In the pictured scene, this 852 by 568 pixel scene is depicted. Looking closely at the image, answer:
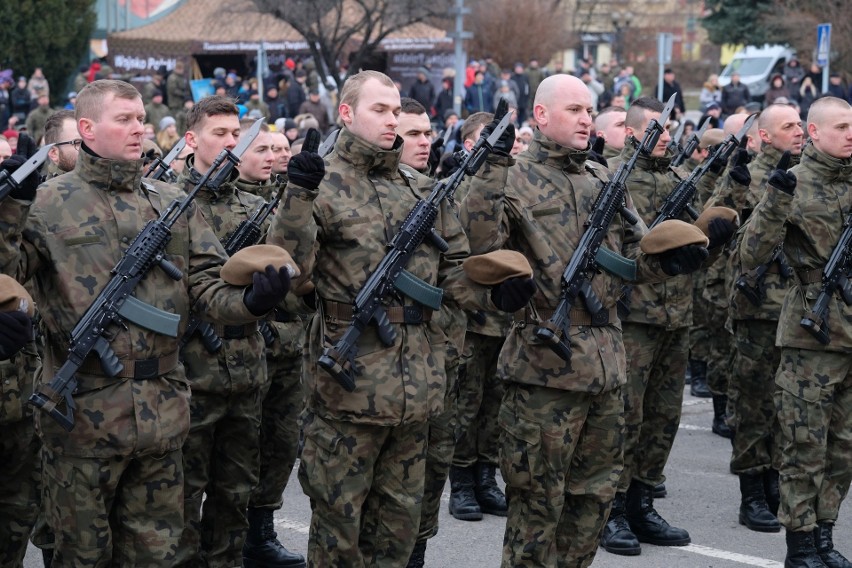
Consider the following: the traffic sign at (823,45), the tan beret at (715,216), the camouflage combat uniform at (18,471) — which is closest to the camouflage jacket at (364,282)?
the tan beret at (715,216)

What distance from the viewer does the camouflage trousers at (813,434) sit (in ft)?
20.8

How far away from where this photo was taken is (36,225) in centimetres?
471

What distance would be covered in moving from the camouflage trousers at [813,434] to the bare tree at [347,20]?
23.0 m

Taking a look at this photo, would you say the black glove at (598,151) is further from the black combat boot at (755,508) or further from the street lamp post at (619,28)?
the street lamp post at (619,28)

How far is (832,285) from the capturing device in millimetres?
Result: 6387

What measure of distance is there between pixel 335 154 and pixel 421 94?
2007 cm

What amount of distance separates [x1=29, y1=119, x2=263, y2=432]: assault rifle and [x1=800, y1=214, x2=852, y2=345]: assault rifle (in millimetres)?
3220

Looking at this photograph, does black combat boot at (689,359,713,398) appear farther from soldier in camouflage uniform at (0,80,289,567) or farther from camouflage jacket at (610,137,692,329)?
soldier in camouflage uniform at (0,80,289,567)

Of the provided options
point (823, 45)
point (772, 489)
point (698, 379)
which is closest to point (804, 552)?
point (772, 489)

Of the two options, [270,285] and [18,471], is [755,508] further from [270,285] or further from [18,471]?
[18,471]

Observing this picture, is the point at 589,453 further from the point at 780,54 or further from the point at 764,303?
the point at 780,54

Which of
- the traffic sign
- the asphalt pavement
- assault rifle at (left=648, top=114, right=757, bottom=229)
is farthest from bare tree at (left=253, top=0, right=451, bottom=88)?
assault rifle at (left=648, top=114, right=757, bottom=229)

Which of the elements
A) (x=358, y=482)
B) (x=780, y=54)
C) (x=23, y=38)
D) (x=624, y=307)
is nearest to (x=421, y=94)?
(x=23, y=38)

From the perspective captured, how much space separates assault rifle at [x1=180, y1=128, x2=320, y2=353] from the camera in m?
5.96
